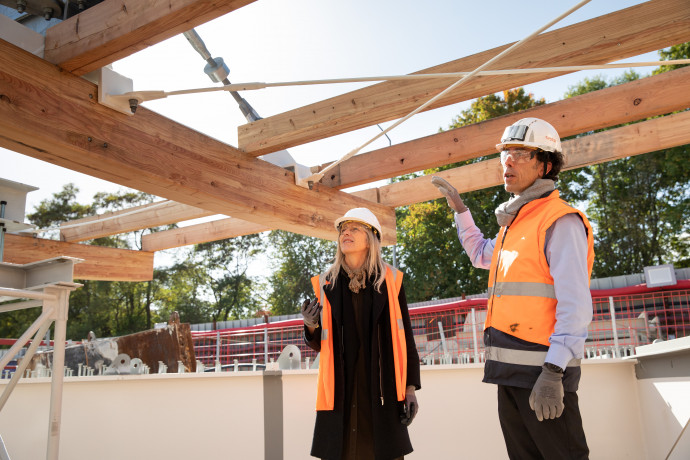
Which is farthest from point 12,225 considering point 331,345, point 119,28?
point 331,345

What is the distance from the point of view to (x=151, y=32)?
3.08m

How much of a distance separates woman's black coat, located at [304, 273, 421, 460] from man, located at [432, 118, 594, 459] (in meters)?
0.73

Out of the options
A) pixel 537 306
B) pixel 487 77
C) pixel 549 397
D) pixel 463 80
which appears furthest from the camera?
pixel 487 77

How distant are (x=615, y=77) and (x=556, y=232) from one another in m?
29.2

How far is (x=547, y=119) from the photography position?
4.73 metres

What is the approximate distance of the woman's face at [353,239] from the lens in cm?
355

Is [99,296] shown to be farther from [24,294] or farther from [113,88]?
[113,88]

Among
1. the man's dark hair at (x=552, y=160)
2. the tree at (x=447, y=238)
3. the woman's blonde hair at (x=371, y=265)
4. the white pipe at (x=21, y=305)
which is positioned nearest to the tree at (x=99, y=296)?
the tree at (x=447, y=238)

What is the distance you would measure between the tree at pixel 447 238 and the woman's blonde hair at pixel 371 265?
23.4 metres

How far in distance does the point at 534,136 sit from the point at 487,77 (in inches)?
49.3

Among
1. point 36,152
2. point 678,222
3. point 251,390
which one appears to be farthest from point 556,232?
point 678,222

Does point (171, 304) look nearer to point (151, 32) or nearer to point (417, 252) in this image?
point (417, 252)

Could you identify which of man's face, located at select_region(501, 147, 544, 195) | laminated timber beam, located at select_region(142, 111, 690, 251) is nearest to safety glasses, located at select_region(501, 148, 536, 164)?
man's face, located at select_region(501, 147, 544, 195)

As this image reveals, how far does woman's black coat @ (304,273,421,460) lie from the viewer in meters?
3.10
